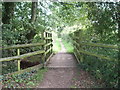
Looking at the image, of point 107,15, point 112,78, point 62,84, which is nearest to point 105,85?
point 112,78

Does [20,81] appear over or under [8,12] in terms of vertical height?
under

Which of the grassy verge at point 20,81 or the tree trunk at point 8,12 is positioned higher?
the tree trunk at point 8,12

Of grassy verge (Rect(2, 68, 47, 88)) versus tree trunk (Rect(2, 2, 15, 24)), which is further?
tree trunk (Rect(2, 2, 15, 24))

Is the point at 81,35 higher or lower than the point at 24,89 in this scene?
higher

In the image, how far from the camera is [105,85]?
10.1ft

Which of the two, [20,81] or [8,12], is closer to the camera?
[20,81]

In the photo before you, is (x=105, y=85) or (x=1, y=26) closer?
(x=105, y=85)

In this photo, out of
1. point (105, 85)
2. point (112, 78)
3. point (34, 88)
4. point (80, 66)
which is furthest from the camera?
point (80, 66)

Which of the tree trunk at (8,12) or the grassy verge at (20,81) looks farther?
the tree trunk at (8,12)

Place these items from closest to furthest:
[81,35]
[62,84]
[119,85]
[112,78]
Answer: [119,85] < [112,78] < [62,84] < [81,35]

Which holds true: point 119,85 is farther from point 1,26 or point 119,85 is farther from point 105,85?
point 1,26

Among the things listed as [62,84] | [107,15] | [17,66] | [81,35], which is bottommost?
[62,84]

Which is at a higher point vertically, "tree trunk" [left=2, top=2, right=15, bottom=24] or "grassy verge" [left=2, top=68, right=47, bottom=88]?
"tree trunk" [left=2, top=2, right=15, bottom=24]

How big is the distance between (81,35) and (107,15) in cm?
230
